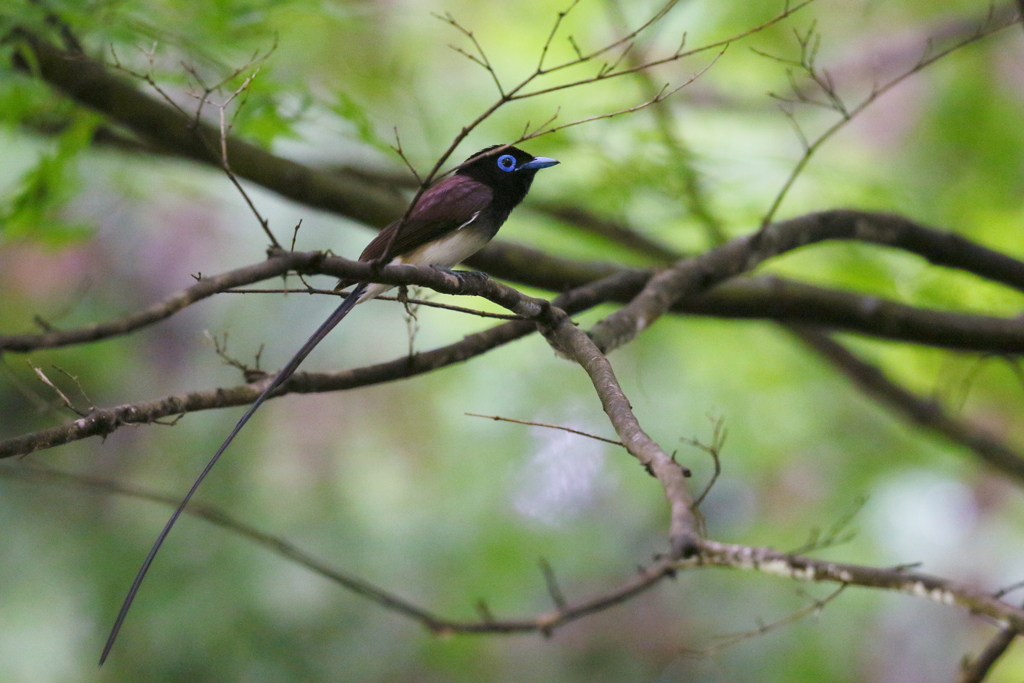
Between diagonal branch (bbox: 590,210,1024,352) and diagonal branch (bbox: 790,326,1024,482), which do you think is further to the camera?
Answer: diagonal branch (bbox: 790,326,1024,482)

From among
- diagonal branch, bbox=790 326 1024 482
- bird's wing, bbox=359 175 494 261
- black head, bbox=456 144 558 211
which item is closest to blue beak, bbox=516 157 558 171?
black head, bbox=456 144 558 211

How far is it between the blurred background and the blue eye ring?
103cm

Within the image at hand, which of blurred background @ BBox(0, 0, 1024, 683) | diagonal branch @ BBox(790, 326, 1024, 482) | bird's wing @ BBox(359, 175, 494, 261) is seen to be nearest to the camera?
bird's wing @ BBox(359, 175, 494, 261)

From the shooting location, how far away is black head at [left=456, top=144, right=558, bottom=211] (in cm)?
313

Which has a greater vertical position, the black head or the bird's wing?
the black head

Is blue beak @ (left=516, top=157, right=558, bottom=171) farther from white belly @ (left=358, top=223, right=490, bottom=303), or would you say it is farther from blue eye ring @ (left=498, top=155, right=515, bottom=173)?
white belly @ (left=358, top=223, right=490, bottom=303)

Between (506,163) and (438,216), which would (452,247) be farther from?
(506,163)

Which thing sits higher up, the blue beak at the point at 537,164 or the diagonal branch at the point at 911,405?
the blue beak at the point at 537,164

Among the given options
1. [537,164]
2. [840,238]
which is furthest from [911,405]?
[537,164]

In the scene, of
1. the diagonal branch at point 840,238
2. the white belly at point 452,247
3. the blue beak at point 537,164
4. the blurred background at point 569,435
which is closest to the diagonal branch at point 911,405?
the blurred background at point 569,435

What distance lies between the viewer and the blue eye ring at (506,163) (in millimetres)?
3125

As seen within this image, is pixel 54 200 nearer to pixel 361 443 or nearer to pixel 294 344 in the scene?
pixel 294 344

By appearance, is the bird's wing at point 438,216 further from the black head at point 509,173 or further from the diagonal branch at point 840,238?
the diagonal branch at point 840,238

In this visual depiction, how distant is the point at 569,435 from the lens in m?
5.32
